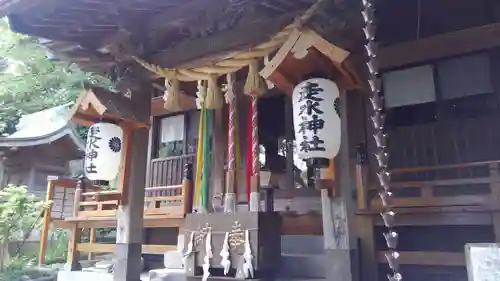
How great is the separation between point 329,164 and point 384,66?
9.46ft

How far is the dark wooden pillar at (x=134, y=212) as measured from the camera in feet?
16.0

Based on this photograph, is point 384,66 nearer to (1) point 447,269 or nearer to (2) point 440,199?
(2) point 440,199

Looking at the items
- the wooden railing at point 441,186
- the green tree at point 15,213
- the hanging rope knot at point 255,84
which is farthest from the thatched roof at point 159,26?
the green tree at point 15,213

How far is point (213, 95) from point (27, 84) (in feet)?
49.2

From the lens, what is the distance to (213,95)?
4.75 metres

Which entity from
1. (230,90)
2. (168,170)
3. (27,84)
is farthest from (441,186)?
(27,84)

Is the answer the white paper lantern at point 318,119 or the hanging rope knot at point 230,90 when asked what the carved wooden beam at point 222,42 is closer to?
the hanging rope knot at point 230,90

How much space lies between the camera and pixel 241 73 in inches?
261

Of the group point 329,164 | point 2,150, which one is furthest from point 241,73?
point 2,150

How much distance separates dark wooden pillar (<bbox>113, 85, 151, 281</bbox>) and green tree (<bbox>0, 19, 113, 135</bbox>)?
1098cm

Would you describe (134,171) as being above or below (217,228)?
above

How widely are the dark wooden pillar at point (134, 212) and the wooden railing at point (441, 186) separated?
9.93ft

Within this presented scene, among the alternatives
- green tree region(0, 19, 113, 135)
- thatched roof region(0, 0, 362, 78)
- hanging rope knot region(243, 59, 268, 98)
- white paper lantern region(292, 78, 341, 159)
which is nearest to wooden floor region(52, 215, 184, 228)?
thatched roof region(0, 0, 362, 78)

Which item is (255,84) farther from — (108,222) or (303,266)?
(108,222)
